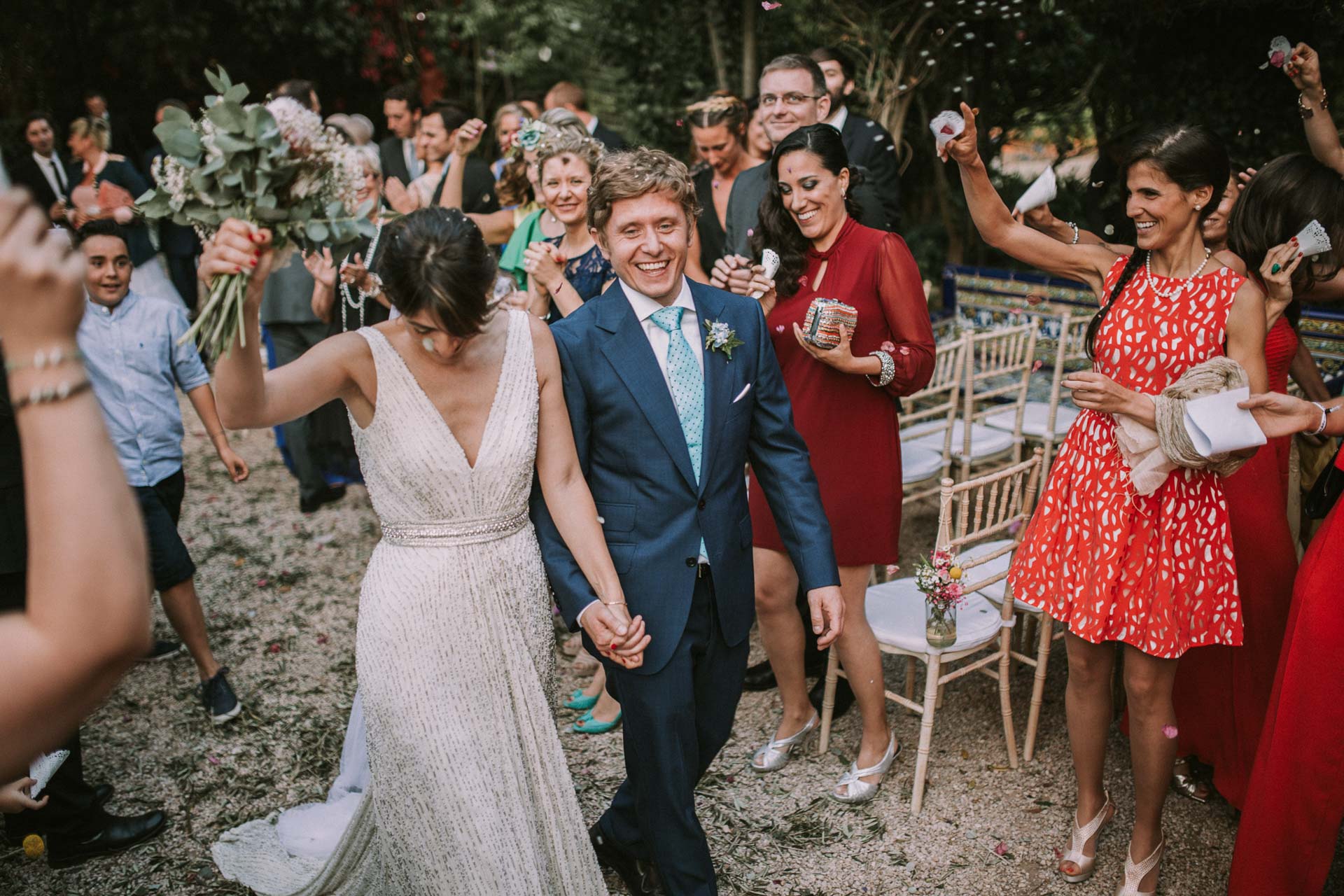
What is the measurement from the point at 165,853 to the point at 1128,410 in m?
3.47

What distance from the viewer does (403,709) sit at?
7.80ft

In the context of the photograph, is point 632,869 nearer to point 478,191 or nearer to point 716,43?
point 478,191

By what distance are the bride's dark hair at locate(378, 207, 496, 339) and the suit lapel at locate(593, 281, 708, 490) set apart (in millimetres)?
504

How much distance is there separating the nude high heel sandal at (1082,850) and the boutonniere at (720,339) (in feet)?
6.32

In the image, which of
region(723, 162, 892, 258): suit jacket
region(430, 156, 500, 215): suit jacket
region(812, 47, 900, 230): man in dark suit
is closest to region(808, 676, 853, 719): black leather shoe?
region(723, 162, 892, 258): suit jacket

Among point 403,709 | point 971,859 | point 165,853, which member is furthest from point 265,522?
point 971,859

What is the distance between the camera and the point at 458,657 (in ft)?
7.86

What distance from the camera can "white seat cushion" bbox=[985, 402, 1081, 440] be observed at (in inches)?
215

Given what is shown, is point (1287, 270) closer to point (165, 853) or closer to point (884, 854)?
point (884, 854)

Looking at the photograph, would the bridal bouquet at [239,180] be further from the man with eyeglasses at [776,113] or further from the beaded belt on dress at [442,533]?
the man with eyeglasses at [776,113]

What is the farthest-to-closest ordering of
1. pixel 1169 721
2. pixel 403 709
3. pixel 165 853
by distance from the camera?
pixel 165 853, pixel 1169 721, pixel 403 709

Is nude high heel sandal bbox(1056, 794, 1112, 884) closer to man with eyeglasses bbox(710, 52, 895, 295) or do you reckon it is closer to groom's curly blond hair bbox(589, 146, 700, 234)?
groom's curly blond hair bbox(589, 146, 700, 234)

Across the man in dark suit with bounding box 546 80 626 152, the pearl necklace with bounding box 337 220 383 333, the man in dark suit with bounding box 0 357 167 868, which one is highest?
the man in dark suit with bounding box 546 80 626 152

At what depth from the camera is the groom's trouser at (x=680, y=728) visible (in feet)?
8.53
